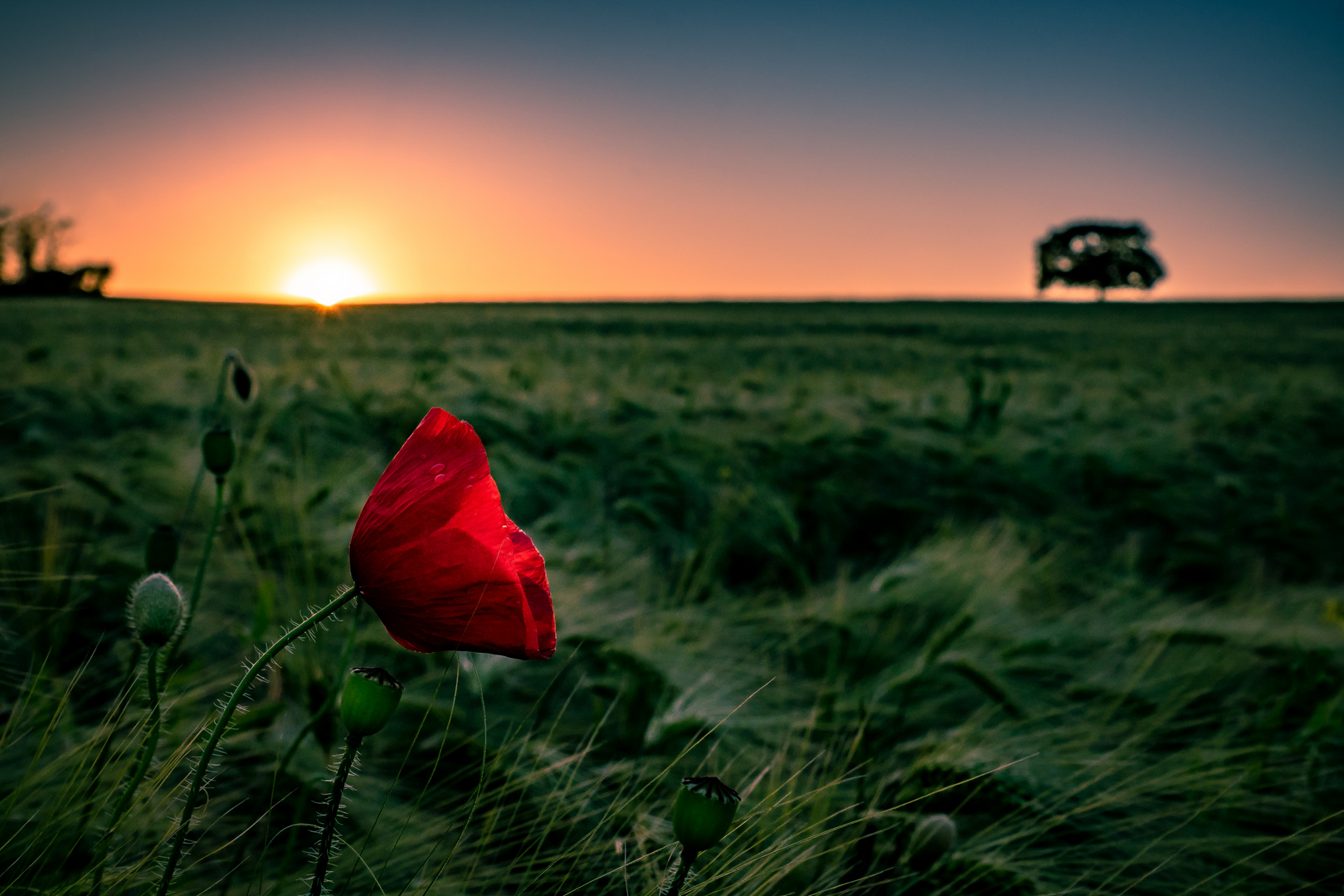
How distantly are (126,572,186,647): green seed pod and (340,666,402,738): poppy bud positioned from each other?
270mm

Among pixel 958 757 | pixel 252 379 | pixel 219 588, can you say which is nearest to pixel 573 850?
pixel 958 757

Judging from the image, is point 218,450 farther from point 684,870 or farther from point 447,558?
point 684,870

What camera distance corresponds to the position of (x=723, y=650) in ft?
5.50

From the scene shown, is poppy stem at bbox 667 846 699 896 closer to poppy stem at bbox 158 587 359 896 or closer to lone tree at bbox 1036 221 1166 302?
poppy stem at bbox 158 587 359 896

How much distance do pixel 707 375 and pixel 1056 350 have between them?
884 centimetres

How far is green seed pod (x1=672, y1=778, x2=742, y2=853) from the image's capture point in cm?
49

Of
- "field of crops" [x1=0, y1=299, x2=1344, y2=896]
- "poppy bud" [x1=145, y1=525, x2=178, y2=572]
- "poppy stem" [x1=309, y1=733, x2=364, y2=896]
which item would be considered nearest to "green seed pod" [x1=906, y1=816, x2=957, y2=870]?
"field of crops" [x1=0, y1=299, x2=1344, y2=896]

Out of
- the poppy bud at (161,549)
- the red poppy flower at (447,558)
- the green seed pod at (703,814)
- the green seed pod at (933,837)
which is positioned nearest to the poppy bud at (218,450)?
the poppy bud at (161,549)

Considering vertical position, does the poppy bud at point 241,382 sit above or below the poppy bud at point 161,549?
above

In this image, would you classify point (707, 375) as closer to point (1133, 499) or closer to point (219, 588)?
point (1133, 499)

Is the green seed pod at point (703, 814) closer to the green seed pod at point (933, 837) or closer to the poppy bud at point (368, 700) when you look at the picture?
the poppy bud at point (368, 700)

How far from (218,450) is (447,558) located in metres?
0.61

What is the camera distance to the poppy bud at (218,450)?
3.15 feet

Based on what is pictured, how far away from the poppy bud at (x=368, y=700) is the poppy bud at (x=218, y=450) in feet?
1.96
